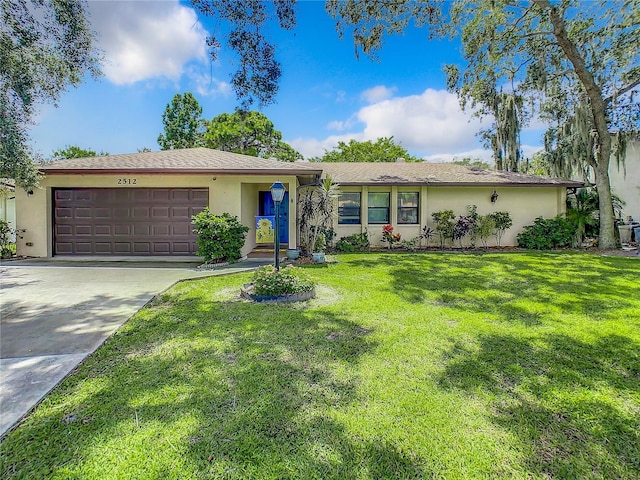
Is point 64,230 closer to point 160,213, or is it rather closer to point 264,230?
point 160,213

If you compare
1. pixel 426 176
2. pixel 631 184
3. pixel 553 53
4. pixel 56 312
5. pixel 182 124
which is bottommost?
pixel 56 312

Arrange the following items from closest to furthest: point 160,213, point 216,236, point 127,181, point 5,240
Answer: point 216,236, point 5,240, point 127,181, point 160,213

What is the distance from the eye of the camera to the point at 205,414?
8.00 feet

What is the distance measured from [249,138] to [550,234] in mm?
21001

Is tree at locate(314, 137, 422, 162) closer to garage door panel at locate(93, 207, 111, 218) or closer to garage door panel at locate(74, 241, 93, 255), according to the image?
garage door panel at locate(93, 207, 111, 218)

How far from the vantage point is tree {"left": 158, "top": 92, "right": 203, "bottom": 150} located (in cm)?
2831

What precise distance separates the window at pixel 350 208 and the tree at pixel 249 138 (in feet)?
47.3

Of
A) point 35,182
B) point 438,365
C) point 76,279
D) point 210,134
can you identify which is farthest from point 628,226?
point 210,134

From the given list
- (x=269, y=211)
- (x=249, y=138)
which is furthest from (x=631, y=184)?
(x=249, y=138)

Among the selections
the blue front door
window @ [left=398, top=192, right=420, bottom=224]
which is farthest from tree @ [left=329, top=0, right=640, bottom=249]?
the blue front door

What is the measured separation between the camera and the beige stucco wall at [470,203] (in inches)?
492

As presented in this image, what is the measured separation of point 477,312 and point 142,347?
4.56m

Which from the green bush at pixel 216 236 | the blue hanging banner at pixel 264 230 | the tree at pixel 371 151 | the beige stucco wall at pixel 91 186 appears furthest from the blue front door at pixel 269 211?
the tree at pixel 371 151

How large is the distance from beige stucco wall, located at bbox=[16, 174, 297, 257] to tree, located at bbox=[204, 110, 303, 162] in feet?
51.8
